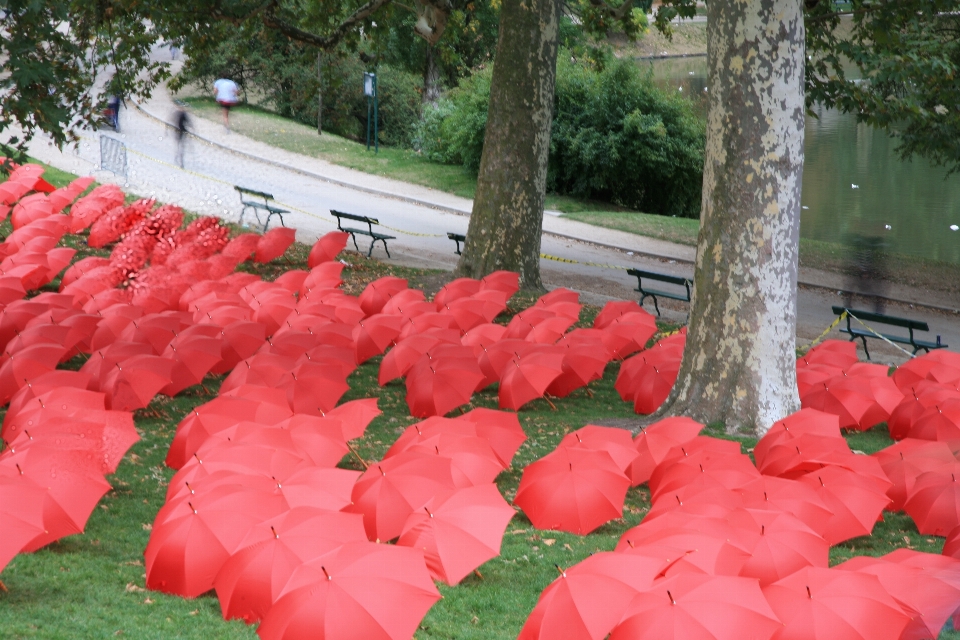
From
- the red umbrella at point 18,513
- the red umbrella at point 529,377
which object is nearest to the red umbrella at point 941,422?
the red umbrella at point 529,377

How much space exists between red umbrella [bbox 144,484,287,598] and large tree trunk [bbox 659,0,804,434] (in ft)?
16.6

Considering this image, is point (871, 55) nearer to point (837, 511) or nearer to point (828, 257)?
point (828, 257)

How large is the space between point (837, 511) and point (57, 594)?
4942 millimetres

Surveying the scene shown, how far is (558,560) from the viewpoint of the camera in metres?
6.31

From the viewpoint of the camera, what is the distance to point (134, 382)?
8.55 meters

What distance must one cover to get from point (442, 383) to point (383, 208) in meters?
13.5

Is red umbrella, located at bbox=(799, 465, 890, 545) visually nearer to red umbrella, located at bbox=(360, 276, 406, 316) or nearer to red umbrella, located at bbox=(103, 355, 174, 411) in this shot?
red umbrella, located at bbox=(103, 355, 174, 411)

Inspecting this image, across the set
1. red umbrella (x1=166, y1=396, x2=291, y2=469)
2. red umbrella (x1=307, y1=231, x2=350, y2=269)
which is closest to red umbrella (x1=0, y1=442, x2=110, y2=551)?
red umbrella (x1=166, y1=396, x2=291, y2=469)

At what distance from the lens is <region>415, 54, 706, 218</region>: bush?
24.4 m

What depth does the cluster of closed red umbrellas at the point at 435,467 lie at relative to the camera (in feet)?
15.5

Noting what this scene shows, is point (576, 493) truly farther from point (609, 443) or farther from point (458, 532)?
point (458, 532)

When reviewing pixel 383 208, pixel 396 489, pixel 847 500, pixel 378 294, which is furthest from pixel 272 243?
pixel 847 500

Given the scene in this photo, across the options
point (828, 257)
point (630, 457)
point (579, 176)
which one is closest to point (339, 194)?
point (579, 176)

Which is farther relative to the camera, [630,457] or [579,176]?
[579,176]
